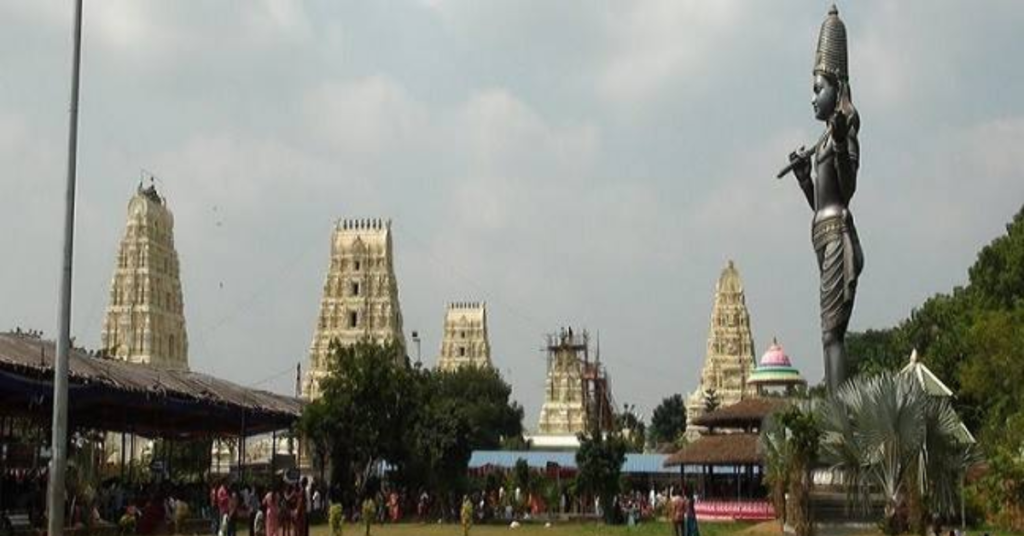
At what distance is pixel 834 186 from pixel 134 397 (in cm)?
1733

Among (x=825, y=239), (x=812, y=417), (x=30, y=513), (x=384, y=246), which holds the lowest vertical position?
(x=30, y=513)

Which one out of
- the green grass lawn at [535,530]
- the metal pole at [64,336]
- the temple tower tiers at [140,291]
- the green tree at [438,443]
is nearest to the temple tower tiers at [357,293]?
the temple tower tiers at [140,291]

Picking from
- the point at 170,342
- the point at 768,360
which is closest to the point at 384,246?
the point at 170,342

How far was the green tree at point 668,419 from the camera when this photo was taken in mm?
123625

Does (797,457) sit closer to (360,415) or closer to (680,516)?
(680,516)

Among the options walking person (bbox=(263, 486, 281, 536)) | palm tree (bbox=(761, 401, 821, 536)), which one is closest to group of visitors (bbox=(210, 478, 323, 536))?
walking person (bbox=(263, 486, 281, 536))

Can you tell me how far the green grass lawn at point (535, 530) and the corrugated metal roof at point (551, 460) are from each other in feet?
73.8

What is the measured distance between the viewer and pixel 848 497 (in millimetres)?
24109

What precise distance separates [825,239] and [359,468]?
59.6ft

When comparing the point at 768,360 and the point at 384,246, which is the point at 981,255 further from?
the point at 384,246

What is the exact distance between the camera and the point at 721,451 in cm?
4362

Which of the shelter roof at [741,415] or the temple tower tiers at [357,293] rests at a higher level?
the temple tower tiers at [357,293]

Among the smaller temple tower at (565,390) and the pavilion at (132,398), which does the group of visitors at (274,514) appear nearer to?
the pavilion at (132,398)

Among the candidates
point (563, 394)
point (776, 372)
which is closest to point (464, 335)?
point (563, 394)
